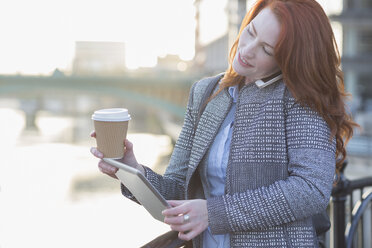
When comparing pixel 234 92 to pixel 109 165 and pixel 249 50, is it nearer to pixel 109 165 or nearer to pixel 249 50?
pixel 249 50

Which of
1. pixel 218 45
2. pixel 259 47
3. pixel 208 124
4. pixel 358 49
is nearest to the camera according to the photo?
pixel 259 47

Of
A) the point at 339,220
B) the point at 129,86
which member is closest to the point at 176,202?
the point at 339,220

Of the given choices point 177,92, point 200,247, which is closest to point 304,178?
point 200,247

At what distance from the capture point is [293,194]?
1.13 meters

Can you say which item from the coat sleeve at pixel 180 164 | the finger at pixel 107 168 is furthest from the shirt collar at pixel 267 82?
the finger at pixel 107 168

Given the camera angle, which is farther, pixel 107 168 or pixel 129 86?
pixel 129 86

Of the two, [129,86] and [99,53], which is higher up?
[129,86]

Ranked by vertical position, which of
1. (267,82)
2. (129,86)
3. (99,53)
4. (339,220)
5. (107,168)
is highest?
(267,82)

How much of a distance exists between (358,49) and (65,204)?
53.5ft

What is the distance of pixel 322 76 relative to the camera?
1.23m

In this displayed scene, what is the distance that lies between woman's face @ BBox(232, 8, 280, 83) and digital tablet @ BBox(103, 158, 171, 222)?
427 millimetres

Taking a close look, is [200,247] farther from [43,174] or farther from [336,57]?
[43,174]

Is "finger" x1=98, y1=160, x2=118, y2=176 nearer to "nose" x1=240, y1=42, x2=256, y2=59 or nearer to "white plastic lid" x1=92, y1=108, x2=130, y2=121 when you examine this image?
"white plastic lid" x1=92, y1=108, x2=130, y2=121

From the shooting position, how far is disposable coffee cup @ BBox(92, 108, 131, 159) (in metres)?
1.18
